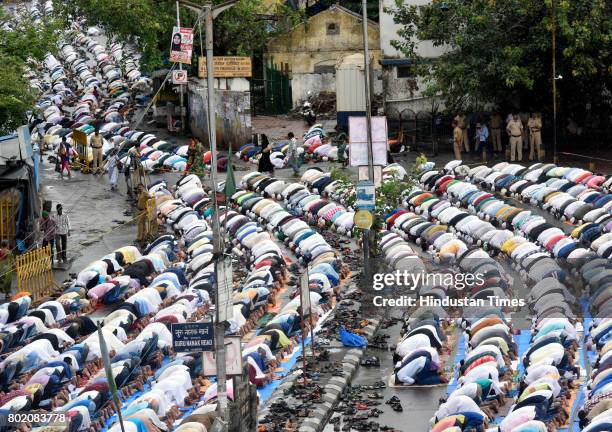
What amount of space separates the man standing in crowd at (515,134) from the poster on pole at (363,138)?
1082 cm

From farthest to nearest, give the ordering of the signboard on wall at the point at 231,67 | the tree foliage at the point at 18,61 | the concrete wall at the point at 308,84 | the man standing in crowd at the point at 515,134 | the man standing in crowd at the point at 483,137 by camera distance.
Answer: the concrete wall at the point at 308,84 < the signboard on wall at the point at 231,67 < the man standing in crowd at the point at 483,137 < the man standing in crowd at the point at 515,134 < the tree foliage at the point at 18,61

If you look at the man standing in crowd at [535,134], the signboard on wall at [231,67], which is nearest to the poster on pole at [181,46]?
the signboard on wall at [231,67]

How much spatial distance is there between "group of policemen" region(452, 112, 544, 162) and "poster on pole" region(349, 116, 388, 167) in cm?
1089

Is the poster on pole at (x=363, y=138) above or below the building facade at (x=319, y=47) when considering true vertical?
below

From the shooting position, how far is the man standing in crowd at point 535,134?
4016 centimetres

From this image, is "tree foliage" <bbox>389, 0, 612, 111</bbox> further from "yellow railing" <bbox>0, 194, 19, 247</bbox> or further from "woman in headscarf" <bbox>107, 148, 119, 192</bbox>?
"yellow railing" <bbox>0, 194, 19, 247</bbox>

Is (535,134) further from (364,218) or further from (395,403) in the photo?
(395,403)

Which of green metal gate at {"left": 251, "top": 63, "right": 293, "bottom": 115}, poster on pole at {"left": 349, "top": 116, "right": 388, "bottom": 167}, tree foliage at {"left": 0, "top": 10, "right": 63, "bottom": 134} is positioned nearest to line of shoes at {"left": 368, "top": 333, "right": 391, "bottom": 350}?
poster on pole at {"left": 349, "top": 116, "right": 388, "bottom": 167}

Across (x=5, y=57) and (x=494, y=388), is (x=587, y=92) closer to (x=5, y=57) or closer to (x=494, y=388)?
(x=5, y=57)

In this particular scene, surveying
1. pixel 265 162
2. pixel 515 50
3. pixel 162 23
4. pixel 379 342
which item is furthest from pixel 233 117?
pixel 379 342

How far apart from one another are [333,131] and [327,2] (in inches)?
361

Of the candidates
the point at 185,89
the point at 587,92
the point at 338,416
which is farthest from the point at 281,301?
the point at 185,89

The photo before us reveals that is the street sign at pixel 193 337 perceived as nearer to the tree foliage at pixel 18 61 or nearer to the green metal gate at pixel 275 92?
the tree foliage at pixel 18 61

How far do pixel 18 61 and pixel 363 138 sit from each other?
41.0ft
